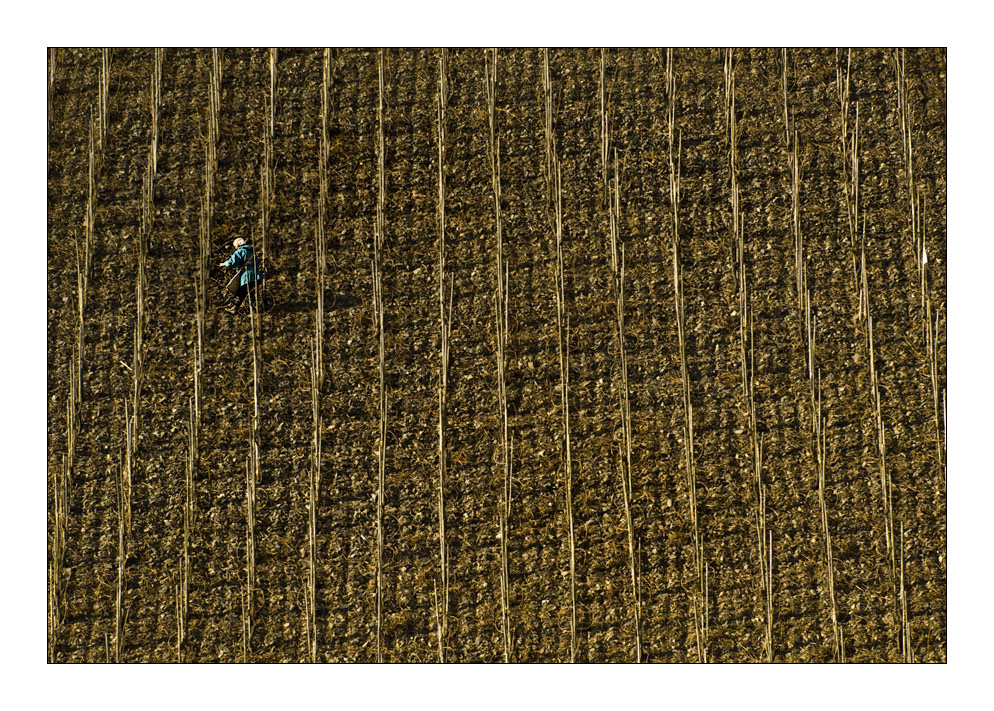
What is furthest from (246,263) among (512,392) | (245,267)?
(512,392)

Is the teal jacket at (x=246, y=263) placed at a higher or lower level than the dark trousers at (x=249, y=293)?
higher

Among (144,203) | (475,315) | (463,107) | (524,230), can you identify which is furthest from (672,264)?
(144,203)

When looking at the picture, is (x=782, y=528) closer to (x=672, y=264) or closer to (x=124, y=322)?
(x=672, y=264)

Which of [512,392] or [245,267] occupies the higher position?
[245,267]

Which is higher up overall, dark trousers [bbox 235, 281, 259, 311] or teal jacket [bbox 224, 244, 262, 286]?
teal jacket [bbox 224, 244, 262, 286]

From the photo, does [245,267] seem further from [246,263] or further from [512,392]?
[512,392]
